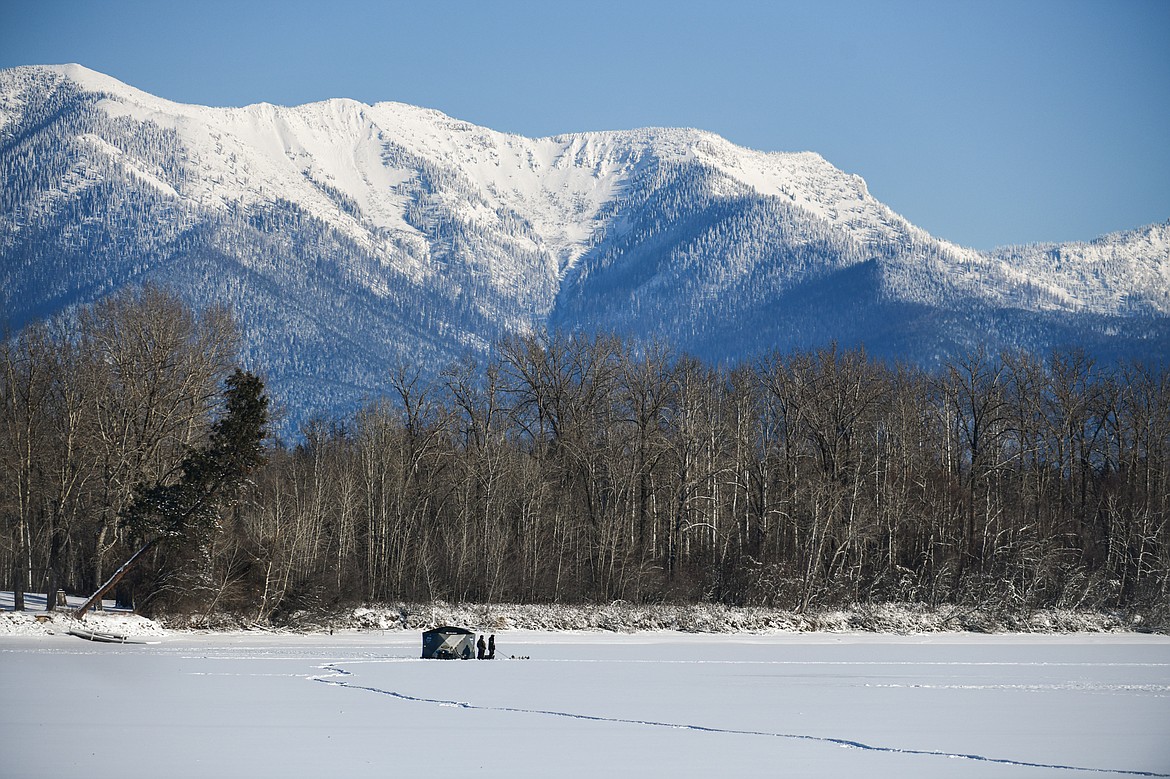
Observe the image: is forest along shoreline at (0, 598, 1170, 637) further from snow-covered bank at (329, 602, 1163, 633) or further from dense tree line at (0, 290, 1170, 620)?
dense tree line at (0, 290, 1170, 620)

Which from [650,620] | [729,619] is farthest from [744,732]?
[729,619]

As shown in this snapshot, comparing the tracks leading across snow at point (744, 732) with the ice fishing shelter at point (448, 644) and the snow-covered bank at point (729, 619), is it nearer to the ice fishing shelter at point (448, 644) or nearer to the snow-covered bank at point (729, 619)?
the ice fishing shelter at point (448, 644)

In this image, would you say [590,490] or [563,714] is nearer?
[563,714]

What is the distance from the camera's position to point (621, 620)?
51031mm

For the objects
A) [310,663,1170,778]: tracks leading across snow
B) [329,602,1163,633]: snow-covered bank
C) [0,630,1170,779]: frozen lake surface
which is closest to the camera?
[0,630,1170,779]: frozen lake surface

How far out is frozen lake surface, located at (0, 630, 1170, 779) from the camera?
16422mm

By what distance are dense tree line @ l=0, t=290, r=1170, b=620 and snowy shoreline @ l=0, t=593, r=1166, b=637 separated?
949mm

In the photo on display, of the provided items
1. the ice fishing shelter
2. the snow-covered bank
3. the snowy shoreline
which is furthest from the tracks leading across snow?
the snow-covered bank

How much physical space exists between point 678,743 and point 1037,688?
13594 mm

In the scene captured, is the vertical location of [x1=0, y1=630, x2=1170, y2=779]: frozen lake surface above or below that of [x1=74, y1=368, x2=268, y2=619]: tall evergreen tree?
below

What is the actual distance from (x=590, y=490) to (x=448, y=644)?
903 inches

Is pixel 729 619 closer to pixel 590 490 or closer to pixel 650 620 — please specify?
pixel 650 620

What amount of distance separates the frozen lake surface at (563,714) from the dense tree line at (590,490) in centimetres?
1268

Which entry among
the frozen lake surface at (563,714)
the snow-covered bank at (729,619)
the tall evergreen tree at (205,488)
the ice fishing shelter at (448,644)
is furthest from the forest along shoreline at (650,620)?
the ice fishing shelter at (448,644)
